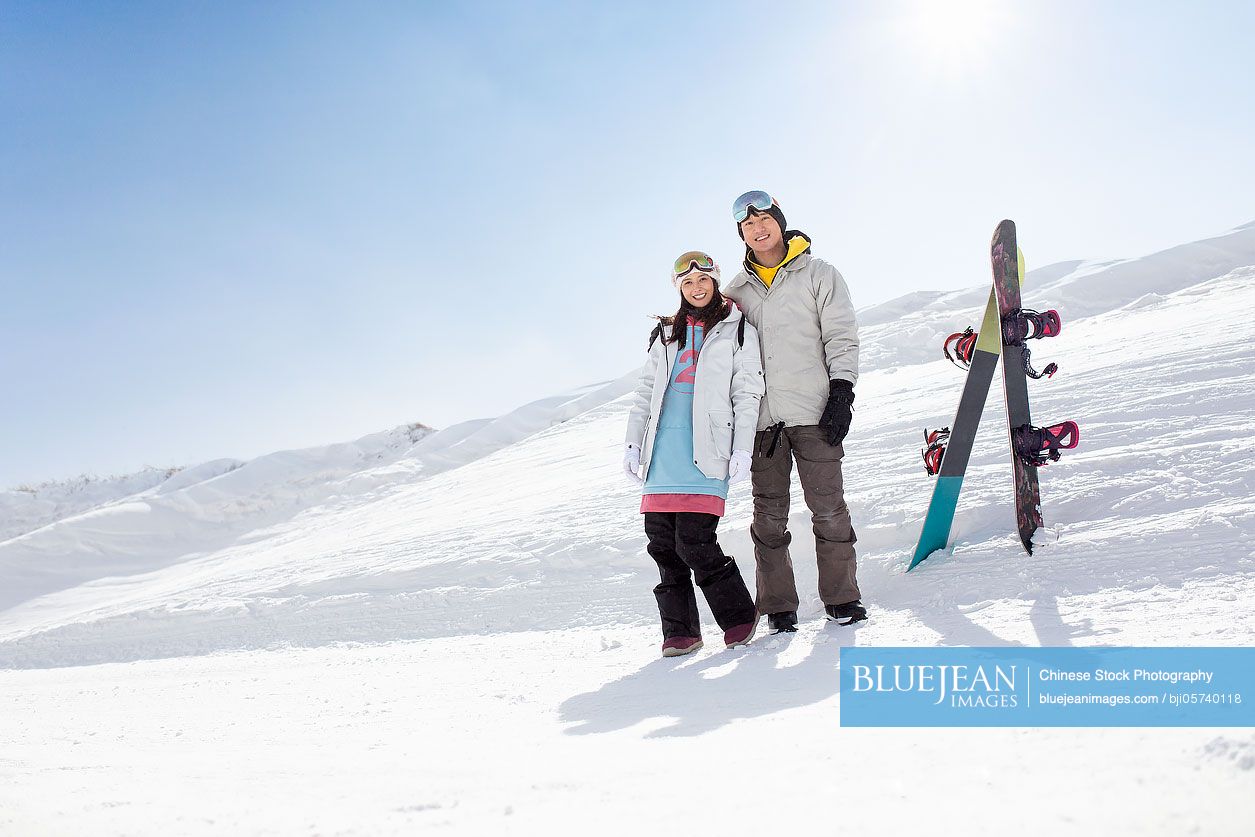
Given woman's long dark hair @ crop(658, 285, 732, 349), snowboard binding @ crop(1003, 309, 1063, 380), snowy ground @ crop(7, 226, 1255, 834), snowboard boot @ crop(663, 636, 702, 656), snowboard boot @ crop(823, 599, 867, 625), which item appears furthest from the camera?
snowboard binding @ crop(1003, 309, 1063, 380)

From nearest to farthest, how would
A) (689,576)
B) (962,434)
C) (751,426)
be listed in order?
(751,426), (689,576), (962,434)

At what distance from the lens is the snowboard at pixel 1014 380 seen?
12.0 feet

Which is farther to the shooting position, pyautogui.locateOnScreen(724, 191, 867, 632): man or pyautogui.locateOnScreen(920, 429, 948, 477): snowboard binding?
pyautogui.locateOnScreen(920, 429, 948, 477): snowboard binding

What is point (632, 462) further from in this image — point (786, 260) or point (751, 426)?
point (786, 260)

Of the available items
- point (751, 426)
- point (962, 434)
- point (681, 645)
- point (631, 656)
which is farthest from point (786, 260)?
point (631, 656)

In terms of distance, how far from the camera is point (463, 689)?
10.6 feet

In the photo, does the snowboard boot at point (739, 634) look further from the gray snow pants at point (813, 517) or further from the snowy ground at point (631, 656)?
the gray snow pants at point (813, 517)

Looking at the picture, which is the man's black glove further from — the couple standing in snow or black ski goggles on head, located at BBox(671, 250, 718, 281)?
black ski goggles on head, located at BBox(671, 250, 718, 281)

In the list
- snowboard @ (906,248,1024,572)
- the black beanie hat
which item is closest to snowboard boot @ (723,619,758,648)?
snowboard @ (906,248,1024,572)

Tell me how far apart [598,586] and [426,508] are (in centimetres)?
465

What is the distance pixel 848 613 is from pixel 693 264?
1798 mm

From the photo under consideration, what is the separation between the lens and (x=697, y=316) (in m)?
3.62

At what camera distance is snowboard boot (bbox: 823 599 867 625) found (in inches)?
130

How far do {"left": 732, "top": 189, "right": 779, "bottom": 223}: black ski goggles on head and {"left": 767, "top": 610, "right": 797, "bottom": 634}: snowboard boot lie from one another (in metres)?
1.94
